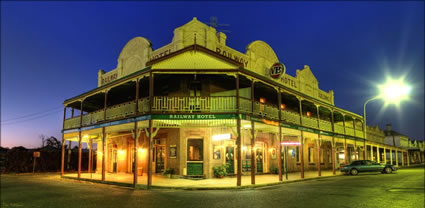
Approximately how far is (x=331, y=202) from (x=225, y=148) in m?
11.1

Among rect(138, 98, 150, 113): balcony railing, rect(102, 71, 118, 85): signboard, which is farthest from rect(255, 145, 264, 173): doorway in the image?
rect(102, 71, 118, 85): signboard

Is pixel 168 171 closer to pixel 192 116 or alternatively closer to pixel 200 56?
pixel 192 116

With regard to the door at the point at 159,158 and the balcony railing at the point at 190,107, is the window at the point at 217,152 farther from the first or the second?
the balcony railing at the point at 190,107

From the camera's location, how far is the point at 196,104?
16.7m

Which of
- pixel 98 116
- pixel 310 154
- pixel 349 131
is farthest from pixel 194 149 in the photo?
pixel 349 131

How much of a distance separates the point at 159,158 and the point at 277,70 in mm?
11839

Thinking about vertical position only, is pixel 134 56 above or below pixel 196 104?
above

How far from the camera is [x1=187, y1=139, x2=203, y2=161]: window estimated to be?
1950 cm

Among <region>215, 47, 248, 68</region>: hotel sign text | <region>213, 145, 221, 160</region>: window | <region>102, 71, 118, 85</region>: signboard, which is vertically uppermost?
<region>215, 47, 248, 68</region>: hotel sign text

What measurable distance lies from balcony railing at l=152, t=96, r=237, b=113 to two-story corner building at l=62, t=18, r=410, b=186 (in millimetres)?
56

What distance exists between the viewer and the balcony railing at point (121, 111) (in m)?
18.0

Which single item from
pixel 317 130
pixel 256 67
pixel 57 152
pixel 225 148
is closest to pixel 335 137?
pixel 317 130

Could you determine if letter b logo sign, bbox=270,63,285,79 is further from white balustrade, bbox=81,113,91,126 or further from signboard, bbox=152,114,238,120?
white balustrade, bbox=81,113,91,126

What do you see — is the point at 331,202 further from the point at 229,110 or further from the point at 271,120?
the point at 271,120
